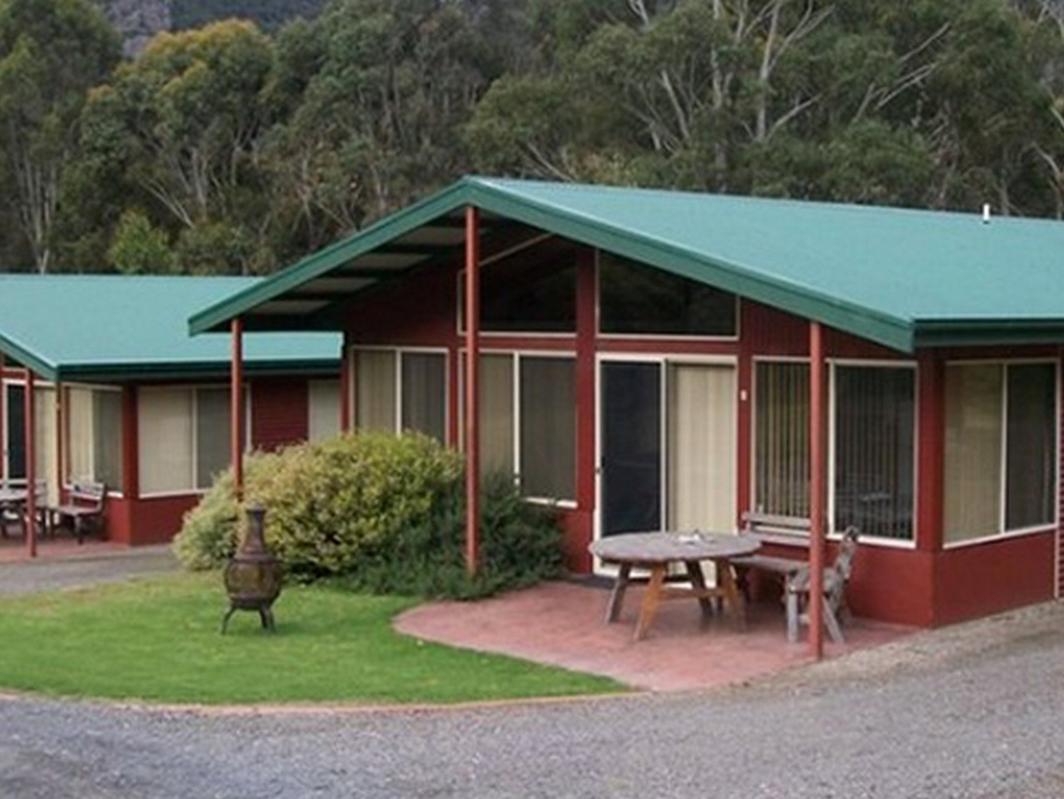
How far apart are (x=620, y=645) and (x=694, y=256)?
9.40ft

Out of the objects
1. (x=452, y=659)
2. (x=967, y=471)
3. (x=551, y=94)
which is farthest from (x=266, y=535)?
(x=551, y=94)

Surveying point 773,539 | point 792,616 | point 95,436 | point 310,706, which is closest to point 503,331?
point 773,539

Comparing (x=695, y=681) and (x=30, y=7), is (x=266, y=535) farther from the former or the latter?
(x=30, y=7)

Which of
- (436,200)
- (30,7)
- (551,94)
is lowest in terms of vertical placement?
(436,200)

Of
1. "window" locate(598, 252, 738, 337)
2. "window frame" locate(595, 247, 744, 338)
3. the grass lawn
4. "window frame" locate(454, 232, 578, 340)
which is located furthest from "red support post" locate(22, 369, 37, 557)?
"window" locate(598, 252, 738, 337)

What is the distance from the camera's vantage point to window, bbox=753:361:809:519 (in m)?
13.2

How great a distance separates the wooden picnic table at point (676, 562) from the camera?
12.0m

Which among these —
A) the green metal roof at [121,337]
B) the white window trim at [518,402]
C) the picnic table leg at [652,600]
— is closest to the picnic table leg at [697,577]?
the picnic table leg at [652,600]

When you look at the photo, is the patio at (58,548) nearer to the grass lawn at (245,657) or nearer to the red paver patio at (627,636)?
the grass lawn at (245,657)

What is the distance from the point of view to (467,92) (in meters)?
44.2

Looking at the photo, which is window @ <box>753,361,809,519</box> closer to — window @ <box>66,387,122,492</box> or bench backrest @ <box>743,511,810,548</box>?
bench backrest @ <box>743,511,810,548</box>

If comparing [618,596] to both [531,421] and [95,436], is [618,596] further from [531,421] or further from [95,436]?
[95,436]

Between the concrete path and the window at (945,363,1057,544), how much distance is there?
→ 8313mm

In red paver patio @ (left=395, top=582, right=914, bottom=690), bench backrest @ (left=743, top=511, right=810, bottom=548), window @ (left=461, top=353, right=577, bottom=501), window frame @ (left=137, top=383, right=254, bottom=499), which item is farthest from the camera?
window frame @ (left=137, top=383, right=254, bottom=499)
